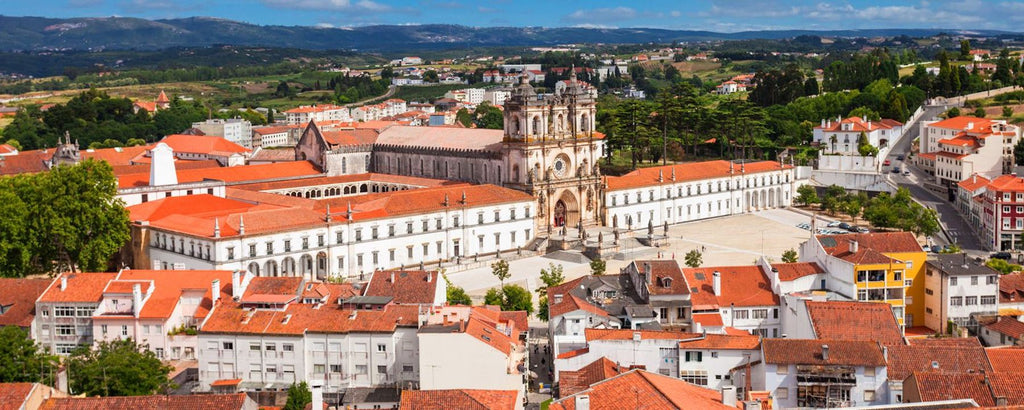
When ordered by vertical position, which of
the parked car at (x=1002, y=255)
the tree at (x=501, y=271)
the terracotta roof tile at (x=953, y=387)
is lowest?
the parked car at (x=1002, y=255)

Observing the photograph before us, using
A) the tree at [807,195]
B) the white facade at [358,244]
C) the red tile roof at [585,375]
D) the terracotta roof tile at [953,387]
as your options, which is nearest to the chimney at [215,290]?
the white facade at [358,244]

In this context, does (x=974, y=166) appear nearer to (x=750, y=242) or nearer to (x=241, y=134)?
(x=750, y=242)

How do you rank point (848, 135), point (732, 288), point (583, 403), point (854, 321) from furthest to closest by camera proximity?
point (848, 135)
point (732, 288)
point (854, 321)
point (583, 403)

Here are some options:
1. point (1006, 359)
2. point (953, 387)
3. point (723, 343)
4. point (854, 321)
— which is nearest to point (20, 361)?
point (723, 343)

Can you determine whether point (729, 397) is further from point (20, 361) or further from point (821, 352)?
point (20, 361)

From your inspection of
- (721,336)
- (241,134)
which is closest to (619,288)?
(721,336)

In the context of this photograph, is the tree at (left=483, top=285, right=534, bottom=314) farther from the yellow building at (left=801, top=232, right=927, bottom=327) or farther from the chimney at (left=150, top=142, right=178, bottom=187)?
the chimney at (left=150, top=142, right=178, bottom=187)

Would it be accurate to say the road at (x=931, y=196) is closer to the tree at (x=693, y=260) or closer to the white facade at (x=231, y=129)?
the tree at (x=693, y=260)
